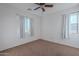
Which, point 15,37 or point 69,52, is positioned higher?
point 15,37

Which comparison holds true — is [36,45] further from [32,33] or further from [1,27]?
[1,27]

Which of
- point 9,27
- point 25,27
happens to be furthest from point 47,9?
point 9,27

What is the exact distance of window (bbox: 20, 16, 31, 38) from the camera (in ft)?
4.57

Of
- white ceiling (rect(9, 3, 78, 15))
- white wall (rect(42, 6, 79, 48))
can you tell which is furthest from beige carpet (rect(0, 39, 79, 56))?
white ceiling (rect(9, 3, 78, 15))

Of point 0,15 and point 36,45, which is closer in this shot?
point 0,15

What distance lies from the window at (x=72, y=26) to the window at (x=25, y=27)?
582mm

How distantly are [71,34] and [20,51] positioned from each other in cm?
82

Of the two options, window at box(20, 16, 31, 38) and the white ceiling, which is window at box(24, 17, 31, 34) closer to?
window at box(20, 16, 31, 38)

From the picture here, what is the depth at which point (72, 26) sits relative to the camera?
1361mm

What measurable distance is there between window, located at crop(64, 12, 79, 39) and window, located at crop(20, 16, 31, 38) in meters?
0.58

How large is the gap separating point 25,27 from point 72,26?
73 cm

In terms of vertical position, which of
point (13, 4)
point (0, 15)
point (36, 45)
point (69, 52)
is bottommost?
point (69, 52)

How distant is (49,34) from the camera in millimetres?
1444

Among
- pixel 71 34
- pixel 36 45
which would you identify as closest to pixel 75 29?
pixel 71 34
